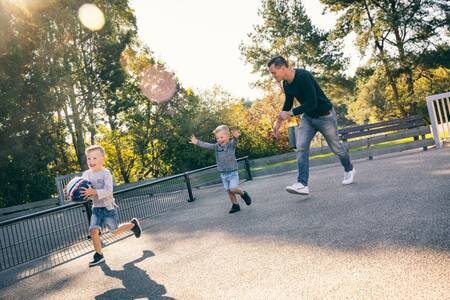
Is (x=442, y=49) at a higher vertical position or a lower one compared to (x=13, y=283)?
higher

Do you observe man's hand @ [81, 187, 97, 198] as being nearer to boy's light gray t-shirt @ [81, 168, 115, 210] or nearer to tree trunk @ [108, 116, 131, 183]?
boy's light gray t-shirt @ [81, 168, 115, 210]

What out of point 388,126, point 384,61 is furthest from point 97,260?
point 384,61

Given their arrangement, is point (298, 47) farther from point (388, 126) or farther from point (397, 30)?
point (388, 126)

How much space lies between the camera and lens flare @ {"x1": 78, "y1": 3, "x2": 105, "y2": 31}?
21484 millimetres

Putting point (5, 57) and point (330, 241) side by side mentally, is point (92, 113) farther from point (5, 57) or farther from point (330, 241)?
point (330, 241)

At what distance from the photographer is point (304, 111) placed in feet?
19.5

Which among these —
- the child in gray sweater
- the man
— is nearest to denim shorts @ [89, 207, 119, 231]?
the child in gray sweater

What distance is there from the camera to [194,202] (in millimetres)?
9516

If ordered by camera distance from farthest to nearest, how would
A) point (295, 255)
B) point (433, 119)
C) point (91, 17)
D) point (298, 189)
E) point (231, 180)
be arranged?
point (91, 17) < point (433, 119) < point (231, 180) < point (298, 189) < point (295, 255)

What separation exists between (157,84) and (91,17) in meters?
6.13

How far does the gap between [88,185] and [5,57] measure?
15.5 meters

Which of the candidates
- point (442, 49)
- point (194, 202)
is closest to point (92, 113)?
point (194, 202)

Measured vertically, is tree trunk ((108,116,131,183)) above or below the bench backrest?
above

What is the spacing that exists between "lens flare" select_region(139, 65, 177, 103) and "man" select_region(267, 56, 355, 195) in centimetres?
2009
